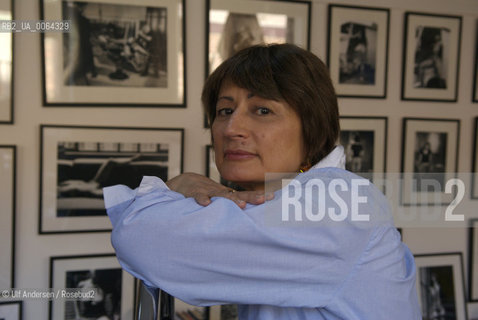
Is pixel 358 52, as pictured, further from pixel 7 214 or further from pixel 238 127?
pixel 7 214

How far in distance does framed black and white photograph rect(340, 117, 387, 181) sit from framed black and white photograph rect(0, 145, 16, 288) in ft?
5.08

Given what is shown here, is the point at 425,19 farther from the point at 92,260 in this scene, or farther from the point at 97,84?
the point at 92,260

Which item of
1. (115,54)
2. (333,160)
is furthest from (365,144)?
(115,54)

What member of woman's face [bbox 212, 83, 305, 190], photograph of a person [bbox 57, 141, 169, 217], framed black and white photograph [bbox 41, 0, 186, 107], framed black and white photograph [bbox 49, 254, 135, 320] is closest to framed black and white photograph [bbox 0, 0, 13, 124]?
framed black and white photograph [bbox 41, 0, 186, 107]

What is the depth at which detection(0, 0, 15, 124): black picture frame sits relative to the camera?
5.54 feet

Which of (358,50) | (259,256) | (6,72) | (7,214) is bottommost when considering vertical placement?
(7,214)

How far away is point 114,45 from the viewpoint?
1.78 metres

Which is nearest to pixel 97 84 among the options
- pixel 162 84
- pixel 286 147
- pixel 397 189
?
pixel 162 84

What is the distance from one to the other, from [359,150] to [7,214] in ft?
5.54

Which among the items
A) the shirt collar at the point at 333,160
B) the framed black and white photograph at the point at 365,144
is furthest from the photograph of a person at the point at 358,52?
the shirt collar at the point at 333,160

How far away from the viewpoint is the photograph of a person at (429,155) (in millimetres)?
2129

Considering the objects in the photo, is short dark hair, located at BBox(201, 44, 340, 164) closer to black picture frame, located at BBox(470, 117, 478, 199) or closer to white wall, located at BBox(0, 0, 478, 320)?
white wall, located at BBox(0, 0, 478, 320)

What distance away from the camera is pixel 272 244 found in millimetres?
737

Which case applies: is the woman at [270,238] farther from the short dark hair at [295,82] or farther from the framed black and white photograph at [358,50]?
the framed black and white photograph at [358,50]
